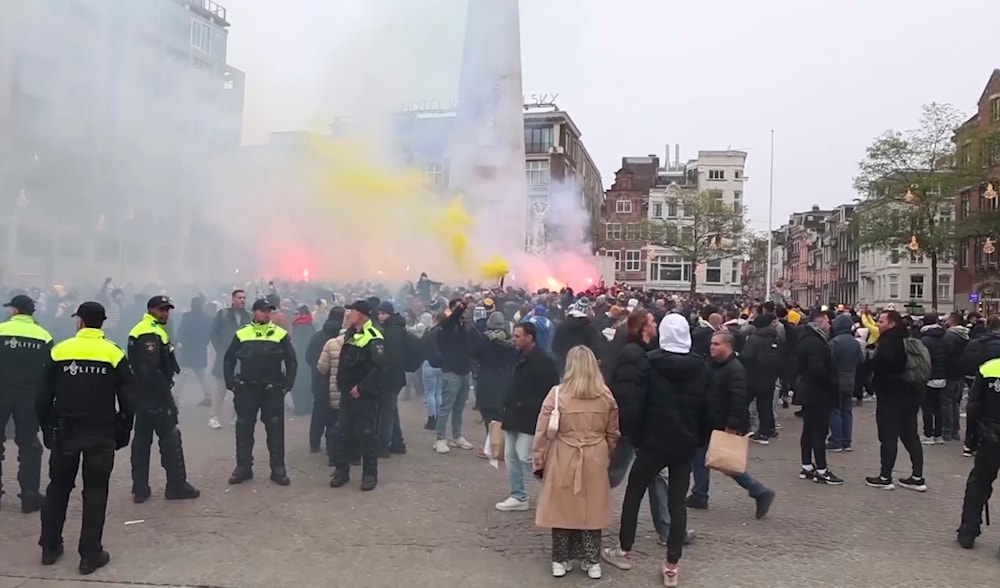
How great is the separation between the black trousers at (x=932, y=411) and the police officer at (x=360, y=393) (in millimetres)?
8284

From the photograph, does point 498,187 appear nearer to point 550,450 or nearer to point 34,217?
point 34,217

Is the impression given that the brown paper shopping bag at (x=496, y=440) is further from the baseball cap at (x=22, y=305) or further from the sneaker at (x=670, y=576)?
the baseball cap at (x=22, y=305)

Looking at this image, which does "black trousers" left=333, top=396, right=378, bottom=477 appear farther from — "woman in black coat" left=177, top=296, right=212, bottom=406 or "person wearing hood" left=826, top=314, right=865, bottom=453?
"person wearing hood" left=826, top=314, right=865, bottom=453

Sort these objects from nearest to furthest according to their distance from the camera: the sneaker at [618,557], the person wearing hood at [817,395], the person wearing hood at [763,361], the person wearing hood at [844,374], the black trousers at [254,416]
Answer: the sneaker at [618,557], the black trousers at [254,416], the person wearing hood at [817,395], the person wearing hood at [844,374], the person wearing hood at [763,361]

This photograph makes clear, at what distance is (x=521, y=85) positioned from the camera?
3519 centimetres

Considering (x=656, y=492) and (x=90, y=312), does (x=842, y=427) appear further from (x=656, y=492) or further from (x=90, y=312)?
(x=90, y=312)

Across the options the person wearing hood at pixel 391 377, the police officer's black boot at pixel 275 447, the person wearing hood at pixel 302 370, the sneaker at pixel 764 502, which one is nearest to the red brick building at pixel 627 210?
the person wearing hood at pixel 302 370

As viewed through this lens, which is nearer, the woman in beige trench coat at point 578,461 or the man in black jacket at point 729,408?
the woman in beige trench coat at point 578,461

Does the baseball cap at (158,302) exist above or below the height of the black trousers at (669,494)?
above

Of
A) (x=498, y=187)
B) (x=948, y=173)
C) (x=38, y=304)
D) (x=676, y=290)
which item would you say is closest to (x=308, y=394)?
(x=38, y=304)

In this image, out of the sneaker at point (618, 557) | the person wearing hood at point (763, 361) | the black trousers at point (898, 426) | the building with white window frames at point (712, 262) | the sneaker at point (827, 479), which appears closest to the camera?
the sneaker at point (618, 557)

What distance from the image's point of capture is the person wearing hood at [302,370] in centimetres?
1163

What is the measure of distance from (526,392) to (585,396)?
1.37 metres

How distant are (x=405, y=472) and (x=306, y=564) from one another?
2.88 m
